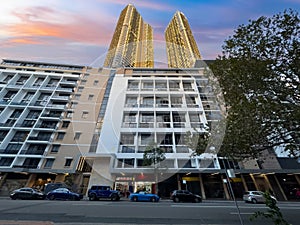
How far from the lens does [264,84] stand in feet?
23.7

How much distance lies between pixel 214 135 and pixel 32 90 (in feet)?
120

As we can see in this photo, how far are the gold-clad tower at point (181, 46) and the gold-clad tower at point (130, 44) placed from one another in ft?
28.7

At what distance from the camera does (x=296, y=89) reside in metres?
6.89

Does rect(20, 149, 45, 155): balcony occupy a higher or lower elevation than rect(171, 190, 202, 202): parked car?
higher

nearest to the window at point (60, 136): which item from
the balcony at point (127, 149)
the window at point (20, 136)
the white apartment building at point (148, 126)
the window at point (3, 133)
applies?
the window at point (20, 136)

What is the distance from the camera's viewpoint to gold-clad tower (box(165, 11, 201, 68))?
45.6 metres

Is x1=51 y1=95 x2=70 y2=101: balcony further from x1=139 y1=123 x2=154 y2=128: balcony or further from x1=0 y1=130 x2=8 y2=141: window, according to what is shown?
x1=139 y1=123 x2=154 y2=128: balcony

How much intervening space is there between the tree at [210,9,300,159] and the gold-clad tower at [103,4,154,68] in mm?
18117

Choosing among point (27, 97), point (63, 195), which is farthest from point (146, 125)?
point (27, 97)

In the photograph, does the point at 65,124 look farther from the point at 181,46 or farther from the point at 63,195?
the point at 181,46

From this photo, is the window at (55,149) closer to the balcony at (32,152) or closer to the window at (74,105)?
the balcony at (32,152)

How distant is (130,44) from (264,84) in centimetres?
3760

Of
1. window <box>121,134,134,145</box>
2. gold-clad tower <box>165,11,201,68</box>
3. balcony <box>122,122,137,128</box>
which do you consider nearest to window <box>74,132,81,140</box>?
window <box>121,134,134,145</box>

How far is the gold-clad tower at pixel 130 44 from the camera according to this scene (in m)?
32.8
